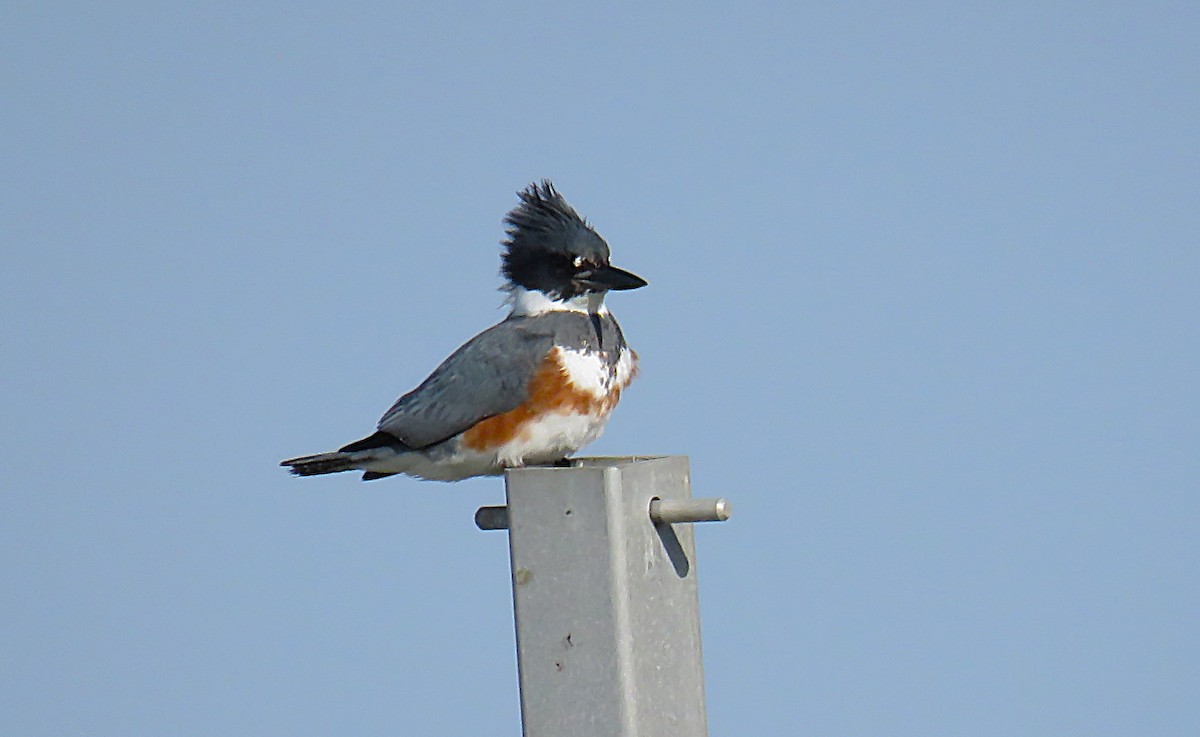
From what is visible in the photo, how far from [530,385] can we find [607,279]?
441 millimetres

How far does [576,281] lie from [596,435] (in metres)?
0.45

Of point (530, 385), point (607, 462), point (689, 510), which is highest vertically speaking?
point (530, 385)

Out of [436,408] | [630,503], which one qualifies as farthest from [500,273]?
[630,503]

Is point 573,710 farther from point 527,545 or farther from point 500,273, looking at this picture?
point 500,273

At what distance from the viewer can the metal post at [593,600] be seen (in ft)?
10.2

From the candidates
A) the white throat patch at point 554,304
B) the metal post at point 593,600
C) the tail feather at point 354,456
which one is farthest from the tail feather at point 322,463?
the metal post at point 593,600

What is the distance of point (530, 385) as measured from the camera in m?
4.01

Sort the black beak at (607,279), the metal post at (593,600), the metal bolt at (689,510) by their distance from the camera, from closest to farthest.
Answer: the metal post at (593,600), the metal bolt at (689,510), the black beak at (607,279)

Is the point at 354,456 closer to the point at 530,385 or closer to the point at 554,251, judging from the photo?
the point at 530,385

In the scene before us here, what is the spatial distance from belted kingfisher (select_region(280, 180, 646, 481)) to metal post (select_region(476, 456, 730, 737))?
796 mm

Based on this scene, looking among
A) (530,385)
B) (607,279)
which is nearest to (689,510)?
(530,385)

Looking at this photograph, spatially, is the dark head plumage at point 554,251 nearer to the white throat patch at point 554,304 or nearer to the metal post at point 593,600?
the white throat patch at point 554,304

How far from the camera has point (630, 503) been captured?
3.20m

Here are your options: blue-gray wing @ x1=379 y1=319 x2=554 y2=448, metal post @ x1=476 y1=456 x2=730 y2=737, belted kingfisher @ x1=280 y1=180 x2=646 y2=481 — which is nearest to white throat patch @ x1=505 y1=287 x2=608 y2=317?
belted kingfisher @ x1=280 y1=180 x2=646 y2=481
